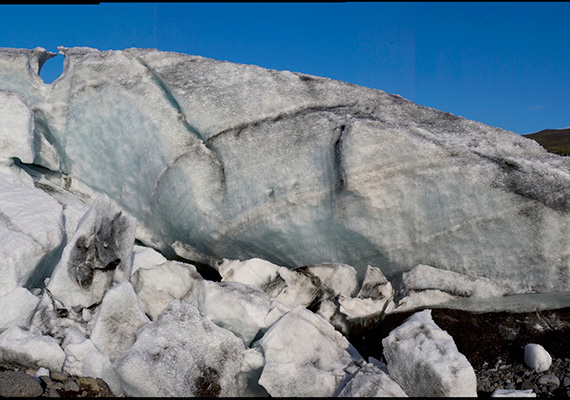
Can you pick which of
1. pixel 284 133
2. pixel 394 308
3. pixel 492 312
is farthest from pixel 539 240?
pixel 284 133

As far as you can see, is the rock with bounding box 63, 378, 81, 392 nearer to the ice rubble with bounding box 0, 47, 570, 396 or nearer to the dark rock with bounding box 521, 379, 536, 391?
the ice rubble with bounding box 0, 47, 570, 396

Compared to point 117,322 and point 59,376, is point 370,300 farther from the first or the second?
point 59,376

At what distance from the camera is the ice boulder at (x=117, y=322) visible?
4766 mm

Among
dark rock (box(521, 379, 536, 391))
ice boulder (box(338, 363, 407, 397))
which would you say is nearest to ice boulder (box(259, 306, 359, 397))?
ice boulder (box(338, 363, 407, 397))

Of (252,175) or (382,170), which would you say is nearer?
(382,170)

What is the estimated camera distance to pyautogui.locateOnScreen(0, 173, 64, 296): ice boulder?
16.7 feet

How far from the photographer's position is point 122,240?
5742 mm

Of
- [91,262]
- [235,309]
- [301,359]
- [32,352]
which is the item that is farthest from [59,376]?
[301,359]

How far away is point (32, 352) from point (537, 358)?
438 cm

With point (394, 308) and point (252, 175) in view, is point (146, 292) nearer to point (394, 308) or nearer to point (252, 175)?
point (252, 175)

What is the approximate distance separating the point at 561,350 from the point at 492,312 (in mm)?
834

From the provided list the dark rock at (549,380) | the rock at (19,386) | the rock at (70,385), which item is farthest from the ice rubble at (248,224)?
the dark rock at (549,380)

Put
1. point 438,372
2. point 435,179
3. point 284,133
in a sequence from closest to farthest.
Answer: point 438,372, point 435,179, point 284,133

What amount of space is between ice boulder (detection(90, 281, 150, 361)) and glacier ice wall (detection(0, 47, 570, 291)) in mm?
2025
